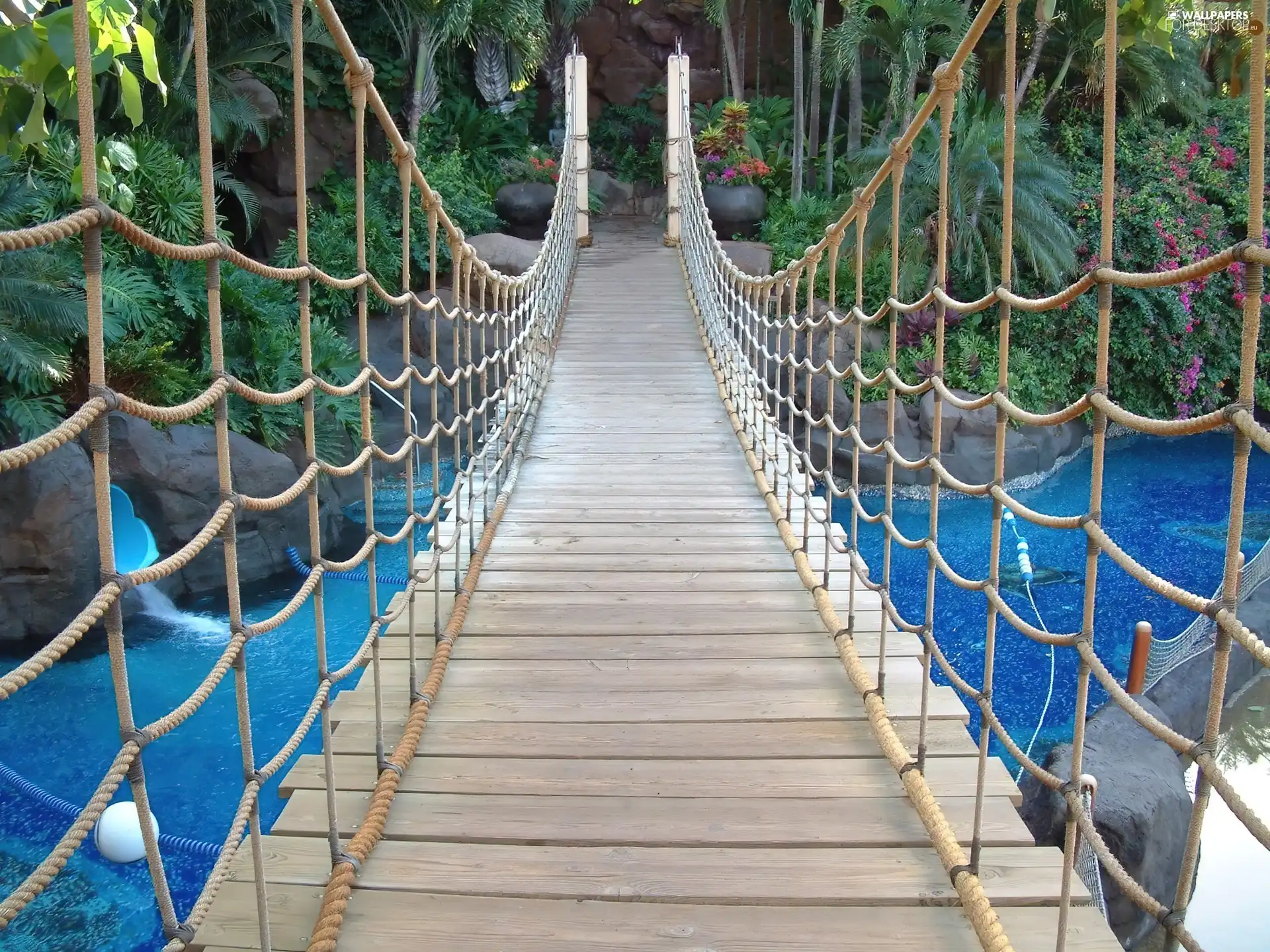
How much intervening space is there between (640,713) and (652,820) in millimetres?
363

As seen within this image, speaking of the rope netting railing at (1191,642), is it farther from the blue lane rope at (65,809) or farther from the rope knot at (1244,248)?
the rope knot at (1244,248)

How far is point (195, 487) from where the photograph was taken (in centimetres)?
575

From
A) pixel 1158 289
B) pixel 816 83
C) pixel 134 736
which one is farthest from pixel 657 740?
pixel 816 83

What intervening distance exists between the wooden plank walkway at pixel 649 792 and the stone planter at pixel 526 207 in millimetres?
7276

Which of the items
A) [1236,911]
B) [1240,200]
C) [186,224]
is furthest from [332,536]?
[1240,200]

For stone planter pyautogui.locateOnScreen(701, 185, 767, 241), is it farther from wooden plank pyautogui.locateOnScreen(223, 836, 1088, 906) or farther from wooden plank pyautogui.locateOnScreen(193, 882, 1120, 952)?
wooden plank pyautogui.locateOnScreen(193, 882, 1120, 952)

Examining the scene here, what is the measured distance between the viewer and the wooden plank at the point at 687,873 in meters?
1.48

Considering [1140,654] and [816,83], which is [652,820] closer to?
[1140,654]

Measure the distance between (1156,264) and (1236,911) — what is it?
6.60 meters

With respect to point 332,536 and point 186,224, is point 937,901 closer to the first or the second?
point 332,536

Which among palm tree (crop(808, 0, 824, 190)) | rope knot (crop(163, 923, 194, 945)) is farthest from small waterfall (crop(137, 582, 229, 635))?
palm tree (crop(808, 0, 824, 190))

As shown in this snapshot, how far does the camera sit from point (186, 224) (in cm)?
702

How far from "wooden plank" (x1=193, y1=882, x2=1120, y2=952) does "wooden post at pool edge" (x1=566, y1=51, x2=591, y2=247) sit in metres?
7.22

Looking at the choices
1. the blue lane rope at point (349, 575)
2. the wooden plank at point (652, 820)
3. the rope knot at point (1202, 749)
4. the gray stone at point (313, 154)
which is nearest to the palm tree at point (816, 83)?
the gray stone at point (313, 154)
